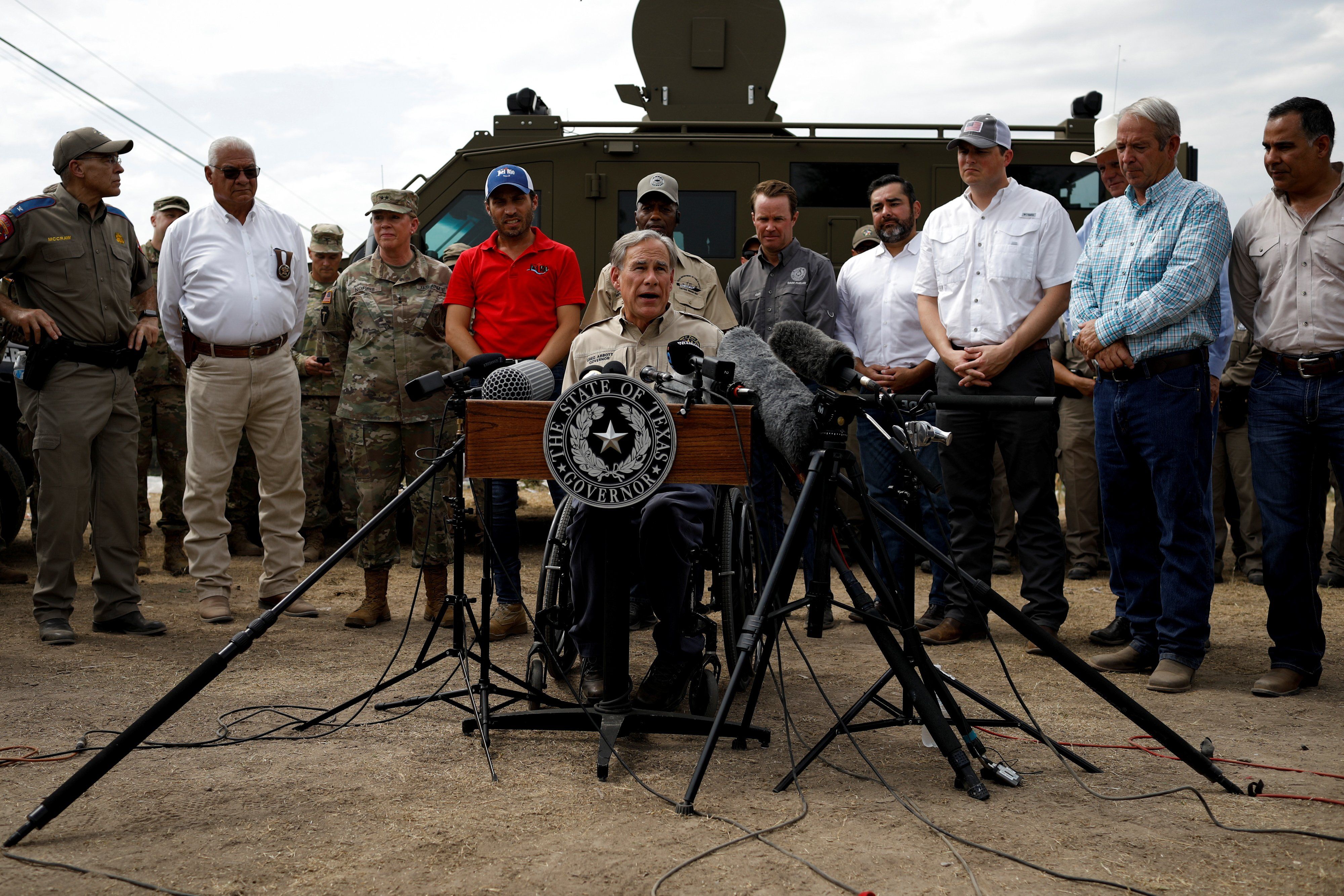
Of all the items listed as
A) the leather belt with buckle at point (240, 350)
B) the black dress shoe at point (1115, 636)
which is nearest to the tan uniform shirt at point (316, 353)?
the leather belt with buckle at point (240, 350)

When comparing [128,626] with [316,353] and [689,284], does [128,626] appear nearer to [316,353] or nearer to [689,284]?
[316,353]

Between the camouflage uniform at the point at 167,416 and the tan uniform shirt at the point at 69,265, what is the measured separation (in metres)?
1.96

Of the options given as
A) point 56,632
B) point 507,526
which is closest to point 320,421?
point 56,632

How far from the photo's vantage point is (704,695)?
3.78 meters

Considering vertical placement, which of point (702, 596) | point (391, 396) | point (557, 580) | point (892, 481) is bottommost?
point (702, 596)

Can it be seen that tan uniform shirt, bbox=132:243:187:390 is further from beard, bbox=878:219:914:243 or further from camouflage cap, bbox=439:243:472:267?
beard, bbox=878:219:914:243

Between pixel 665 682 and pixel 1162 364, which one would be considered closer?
pixel 665 682

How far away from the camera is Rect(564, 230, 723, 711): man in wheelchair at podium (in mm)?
3486

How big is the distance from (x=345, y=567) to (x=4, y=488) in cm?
215

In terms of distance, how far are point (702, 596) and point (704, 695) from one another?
1.69 ft

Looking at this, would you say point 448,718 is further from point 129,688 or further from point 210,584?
point 210,584

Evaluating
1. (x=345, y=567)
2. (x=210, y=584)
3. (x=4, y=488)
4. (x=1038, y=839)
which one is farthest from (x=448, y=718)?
(x=4, y=488)

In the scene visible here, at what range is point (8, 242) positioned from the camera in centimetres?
501

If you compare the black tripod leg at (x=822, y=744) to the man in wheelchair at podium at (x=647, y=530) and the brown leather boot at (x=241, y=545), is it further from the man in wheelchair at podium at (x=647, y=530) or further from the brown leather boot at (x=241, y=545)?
the brown leather boot at (x=241, y=545)
